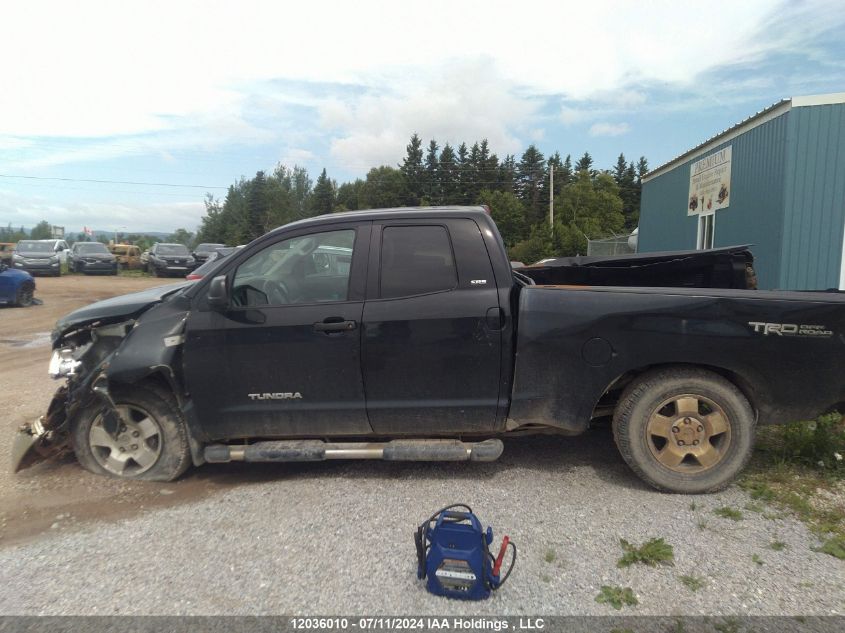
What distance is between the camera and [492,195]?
66.3 metres

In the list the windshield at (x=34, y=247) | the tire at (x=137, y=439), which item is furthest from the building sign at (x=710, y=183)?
the windshield at (x=34, y=247)

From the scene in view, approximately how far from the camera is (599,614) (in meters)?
2.71

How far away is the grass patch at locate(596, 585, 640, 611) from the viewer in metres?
2.77

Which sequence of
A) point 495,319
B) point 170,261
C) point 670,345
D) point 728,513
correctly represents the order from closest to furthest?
point 728,513
point 670,345
point 495,319
point 170,261

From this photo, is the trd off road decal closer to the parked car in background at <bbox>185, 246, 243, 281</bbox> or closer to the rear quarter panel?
the rear quarter panel

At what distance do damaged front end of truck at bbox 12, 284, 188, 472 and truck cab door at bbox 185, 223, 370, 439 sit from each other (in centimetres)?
21

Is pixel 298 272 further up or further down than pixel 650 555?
further up

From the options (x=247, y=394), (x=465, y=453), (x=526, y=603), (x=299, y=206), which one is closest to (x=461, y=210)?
(x=465, y=453)

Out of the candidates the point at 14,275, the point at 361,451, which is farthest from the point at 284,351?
the point at 14,275

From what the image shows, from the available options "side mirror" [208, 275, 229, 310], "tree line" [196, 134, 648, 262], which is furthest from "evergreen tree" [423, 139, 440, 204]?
"side mirror" [208, 275, 229, 310]

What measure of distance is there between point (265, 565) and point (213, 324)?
5.37 feet

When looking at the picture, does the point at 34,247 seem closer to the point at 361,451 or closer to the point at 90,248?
the point at 90,248

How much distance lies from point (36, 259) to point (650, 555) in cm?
3074

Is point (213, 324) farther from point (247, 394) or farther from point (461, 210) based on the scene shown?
point (461, 210)
